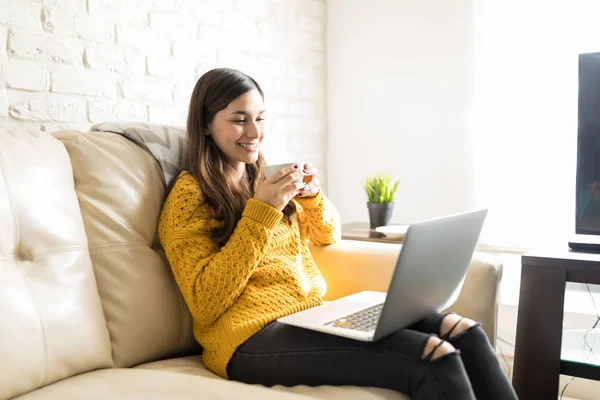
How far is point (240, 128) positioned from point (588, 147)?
106 cm

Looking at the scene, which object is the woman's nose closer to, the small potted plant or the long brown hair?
the long brown hair

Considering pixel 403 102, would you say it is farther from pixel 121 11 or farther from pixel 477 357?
pixel 477 357

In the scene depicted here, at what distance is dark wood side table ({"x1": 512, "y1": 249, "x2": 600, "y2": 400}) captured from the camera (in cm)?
165

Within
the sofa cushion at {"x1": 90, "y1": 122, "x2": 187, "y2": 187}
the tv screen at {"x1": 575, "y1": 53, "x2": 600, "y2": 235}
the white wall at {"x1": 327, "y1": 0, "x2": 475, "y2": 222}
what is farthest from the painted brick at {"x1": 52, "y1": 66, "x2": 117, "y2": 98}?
the tv screen at {"x1": 575, "y1": 53, "x2": 600, "y2": 235}

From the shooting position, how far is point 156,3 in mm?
2062

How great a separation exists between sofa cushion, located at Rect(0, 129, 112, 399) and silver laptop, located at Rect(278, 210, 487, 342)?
42 centimetres

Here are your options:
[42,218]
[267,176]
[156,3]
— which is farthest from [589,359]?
[156,3]

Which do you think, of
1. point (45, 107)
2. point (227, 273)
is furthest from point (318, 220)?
point (45, 107)

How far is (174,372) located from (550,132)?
1689 mm

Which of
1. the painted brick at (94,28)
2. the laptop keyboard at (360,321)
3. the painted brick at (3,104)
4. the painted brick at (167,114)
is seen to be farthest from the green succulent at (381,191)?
the painted brick at (3,104)

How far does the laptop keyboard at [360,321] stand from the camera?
1274 mm

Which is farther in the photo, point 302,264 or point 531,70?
point 531,70

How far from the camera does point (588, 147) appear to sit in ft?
6.07

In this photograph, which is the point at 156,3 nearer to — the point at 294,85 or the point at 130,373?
the point at 294,85
